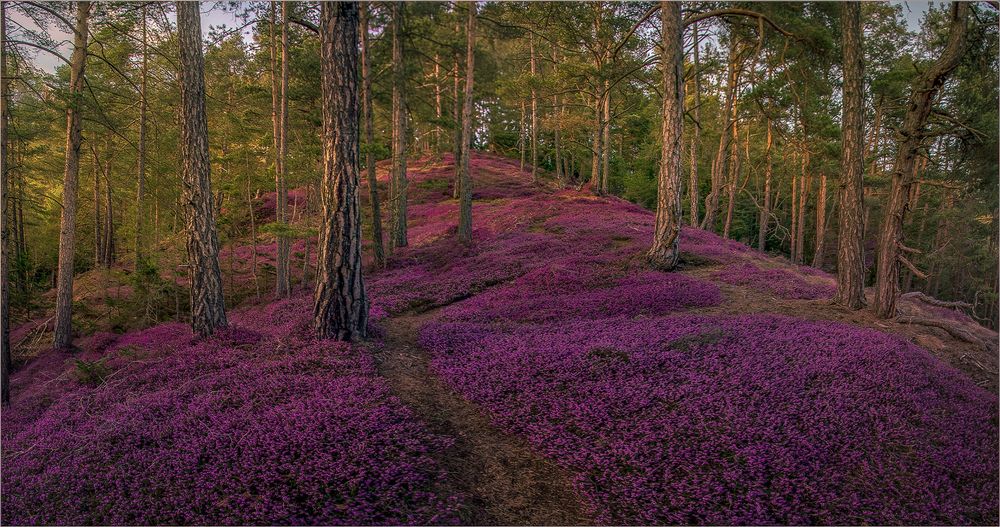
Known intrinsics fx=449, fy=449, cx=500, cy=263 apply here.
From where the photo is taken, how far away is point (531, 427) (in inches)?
195

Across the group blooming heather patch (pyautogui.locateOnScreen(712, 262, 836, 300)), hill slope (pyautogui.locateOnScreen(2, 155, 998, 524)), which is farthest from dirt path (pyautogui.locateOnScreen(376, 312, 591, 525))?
blooming heather patch (pyautogui.locateOnScreen(712, 262, 836, 300))

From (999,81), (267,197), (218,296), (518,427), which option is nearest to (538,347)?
(518,427)

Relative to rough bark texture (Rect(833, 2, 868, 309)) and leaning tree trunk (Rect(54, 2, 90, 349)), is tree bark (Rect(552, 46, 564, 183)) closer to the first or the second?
rough bark texture (Rect(833, 2, 868, 309))

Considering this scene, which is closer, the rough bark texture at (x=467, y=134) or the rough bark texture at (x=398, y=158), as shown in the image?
the rough bark texture at (x=398, y=158)

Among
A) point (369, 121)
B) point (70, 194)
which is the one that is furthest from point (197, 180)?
point (369, 121)

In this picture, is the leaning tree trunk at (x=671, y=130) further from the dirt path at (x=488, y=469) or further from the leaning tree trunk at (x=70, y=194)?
the leaning tree trunk at (x=70, y=194)

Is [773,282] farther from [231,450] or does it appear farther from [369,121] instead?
[369,121]

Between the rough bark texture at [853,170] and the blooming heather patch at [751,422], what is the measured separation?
2.36m

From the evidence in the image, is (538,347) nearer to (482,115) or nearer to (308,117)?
(308,117)

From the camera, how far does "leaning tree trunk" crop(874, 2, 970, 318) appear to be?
283 inches

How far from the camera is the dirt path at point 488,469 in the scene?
390 centimetres

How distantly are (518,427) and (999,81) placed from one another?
1095cm

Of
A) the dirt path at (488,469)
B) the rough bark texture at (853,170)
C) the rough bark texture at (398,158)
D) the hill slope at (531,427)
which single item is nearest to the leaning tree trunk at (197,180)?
the hill slope at (531,427)

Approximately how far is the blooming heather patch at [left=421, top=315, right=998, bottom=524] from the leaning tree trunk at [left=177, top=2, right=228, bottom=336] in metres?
4.57
